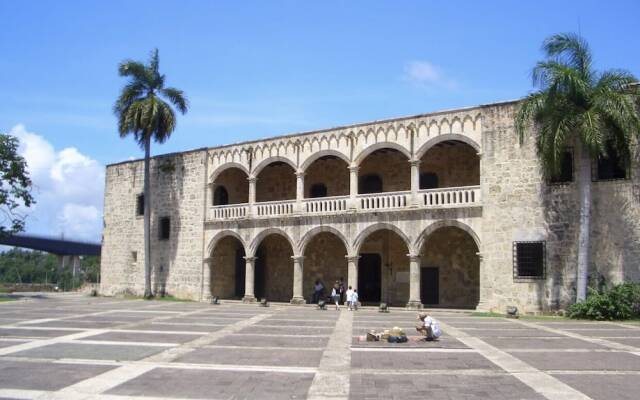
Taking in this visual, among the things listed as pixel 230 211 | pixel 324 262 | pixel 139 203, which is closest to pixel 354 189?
pixel 324 262

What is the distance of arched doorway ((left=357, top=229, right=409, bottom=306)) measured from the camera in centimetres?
2577

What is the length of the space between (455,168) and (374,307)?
674 cm

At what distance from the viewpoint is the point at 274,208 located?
26.6 meters

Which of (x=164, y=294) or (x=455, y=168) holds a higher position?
(x=455, y=168)

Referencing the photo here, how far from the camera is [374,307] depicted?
24.3 metres

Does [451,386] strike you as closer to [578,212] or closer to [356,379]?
[356,379]

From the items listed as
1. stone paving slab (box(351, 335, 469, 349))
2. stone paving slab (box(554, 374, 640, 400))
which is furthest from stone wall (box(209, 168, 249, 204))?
stone paving slab (box(554, 374, 640, 400))

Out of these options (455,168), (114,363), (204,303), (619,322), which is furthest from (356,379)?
(204,303)

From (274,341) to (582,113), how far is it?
40.3ft

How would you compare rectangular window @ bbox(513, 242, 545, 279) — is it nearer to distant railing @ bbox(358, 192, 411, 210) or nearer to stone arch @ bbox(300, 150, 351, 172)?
distant railing @ bbox(358, 192, 411, 210)

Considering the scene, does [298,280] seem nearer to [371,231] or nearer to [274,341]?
[371,231]

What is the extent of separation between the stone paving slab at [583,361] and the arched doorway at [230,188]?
68.7 ft

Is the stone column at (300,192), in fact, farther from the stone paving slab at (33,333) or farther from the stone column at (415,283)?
the stone paving slab at (33,333)

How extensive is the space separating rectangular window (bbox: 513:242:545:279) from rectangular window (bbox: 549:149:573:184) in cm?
225
